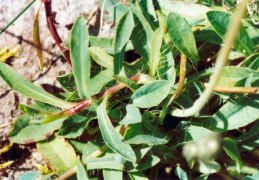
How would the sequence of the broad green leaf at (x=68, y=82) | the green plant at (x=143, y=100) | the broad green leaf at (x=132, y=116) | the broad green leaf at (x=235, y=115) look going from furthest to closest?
the broad green leaf at (x=68, y=82) → the broad green leaf at (x=235, y=115) → the green plant at (x=143, y=100) → the broad green leaf at (x=132, y=116)

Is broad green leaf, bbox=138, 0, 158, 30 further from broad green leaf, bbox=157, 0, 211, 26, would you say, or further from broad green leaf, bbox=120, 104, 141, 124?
broad green leaf, bbox=120, 104, 141, 124

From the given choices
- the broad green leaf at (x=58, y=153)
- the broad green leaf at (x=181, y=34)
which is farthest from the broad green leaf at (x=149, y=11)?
the broad green leaf at (x=58, y=153)

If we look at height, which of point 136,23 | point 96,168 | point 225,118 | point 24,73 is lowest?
point 96,168

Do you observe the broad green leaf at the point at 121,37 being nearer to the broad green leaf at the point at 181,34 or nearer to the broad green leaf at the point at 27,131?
the broad green leaf at the point at 181,34

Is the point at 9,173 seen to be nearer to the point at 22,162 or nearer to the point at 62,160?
the point at 22,162

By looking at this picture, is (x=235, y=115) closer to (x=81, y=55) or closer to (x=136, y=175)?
(x=136, y=175)

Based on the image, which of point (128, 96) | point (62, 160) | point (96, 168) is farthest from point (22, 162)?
point (128, 96)
